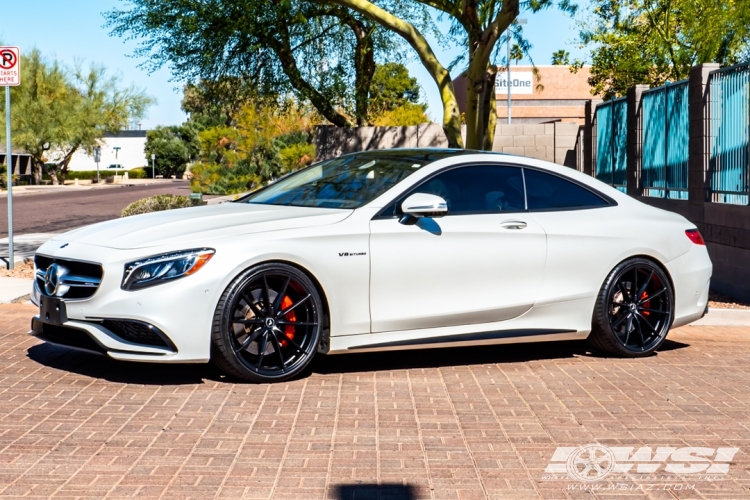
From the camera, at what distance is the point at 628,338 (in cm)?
819

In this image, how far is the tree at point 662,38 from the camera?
28125 millimetres

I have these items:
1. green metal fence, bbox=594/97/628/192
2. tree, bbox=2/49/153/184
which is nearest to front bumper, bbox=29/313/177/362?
green metal fence, bbox=594/97/628/192

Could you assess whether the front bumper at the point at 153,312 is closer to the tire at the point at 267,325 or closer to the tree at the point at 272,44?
the tire at the point at 267,325

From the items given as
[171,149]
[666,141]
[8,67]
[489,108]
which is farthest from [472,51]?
[171,149]

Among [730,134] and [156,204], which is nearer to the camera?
[730,134]

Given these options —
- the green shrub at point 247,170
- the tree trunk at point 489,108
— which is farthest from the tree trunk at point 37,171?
the tree trunk at point 489,108

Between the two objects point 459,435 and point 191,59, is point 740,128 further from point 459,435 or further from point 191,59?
point 191,59

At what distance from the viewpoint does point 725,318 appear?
10.5m

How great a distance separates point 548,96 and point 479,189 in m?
77.6

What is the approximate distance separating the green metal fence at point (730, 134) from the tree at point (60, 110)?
6665 cm

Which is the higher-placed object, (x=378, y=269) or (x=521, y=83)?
(x=521, y=83)

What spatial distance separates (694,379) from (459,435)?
254 cm

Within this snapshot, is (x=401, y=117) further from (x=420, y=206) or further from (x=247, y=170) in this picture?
(x=420, y=206)

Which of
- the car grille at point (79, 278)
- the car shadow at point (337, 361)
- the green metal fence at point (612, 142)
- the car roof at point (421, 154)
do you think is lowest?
the car shadow at point (337, 361)
